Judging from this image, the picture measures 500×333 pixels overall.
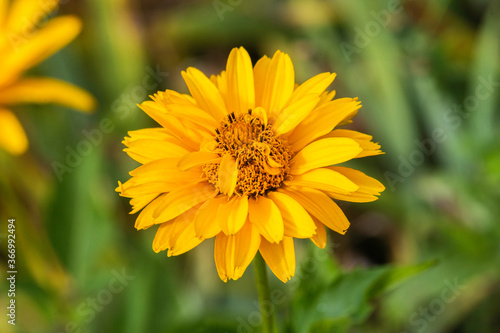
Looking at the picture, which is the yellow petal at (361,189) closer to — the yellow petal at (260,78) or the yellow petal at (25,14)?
the yellow petal at (260,78)

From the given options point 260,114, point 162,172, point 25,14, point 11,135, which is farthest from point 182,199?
point 25,14

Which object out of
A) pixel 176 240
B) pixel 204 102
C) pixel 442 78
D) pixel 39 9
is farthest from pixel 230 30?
pixel 176 240

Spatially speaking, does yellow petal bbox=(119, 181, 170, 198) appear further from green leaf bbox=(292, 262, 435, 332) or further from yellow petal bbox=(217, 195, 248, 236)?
green leaf bbox=(292, 262, 435, 332)

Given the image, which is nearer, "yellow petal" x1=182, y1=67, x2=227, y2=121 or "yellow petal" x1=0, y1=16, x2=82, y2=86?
"yellow petal" x1=182, y1=67, x2=227, y2=121


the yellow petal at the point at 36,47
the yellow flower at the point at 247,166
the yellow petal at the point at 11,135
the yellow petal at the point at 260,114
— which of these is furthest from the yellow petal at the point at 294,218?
the yellow petal at the point at 36,47

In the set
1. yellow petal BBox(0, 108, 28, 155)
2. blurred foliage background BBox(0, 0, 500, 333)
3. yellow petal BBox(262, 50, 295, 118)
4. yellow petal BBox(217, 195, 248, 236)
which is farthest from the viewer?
blurred foliage background BBox(0, 0, 500, 333)

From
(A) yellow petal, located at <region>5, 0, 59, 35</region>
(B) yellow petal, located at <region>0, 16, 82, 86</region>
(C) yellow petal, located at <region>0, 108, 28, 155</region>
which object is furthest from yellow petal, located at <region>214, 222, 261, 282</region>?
(A) yellow petal, located at <region>5, 0, 59, 35</region>

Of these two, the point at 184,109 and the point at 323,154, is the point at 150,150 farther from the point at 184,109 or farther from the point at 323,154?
the point at 323,154
